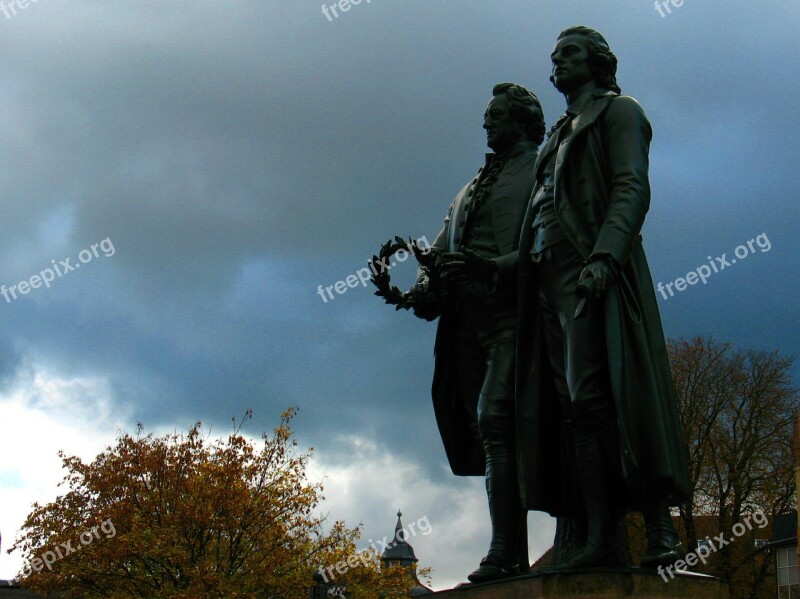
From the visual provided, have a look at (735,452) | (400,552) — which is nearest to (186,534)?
(735,452)

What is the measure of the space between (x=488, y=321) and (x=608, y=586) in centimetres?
231

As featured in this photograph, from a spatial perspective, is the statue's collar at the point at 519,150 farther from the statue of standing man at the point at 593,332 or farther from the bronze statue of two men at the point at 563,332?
the statue of standing man at the point at 593,332

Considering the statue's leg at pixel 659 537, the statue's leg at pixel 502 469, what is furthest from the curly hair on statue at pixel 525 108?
the statue's leg at pixel 659 537

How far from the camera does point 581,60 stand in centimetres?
691

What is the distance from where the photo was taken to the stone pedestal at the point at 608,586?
5355 millimetres

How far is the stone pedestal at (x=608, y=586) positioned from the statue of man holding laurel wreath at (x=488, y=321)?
70 cm

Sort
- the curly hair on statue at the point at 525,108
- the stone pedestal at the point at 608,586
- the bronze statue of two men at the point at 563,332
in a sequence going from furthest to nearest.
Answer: the curly hair on statue at the point at 525,108 → the bronze statue of two men at the point at 563,332 → the stone pedestal at the point at 608,586

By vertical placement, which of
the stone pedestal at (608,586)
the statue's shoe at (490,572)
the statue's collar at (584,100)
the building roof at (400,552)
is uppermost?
the building roof at (400,552)

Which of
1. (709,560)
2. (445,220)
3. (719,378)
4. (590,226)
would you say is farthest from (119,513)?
(590,226)

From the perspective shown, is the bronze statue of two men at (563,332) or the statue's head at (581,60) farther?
the statue's head at (581,60)

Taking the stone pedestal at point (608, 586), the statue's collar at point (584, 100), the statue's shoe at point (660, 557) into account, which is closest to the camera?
the stone pedestal at point (608, 586)

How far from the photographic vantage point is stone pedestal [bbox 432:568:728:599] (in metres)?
5.36

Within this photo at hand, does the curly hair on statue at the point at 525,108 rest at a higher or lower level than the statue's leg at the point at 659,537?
higher

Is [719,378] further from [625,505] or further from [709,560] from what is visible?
[625,505]
